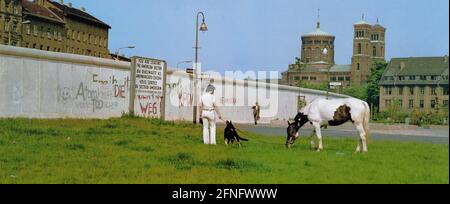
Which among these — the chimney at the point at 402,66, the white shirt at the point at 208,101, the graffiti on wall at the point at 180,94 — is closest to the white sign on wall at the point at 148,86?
the graffiti on wall at the point at 180,94

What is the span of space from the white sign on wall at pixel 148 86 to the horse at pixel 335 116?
14.9 m

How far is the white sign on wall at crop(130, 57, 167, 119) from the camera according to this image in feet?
112

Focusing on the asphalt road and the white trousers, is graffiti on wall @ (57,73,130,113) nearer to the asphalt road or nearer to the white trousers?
the asphalt road

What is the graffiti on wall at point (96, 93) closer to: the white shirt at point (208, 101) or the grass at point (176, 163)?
the grass at point (176, 163)

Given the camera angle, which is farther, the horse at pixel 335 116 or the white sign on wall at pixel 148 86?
the white sign on wall at pixel 148 86

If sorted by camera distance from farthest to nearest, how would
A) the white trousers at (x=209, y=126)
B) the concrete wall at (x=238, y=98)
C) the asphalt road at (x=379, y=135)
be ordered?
the concrete wall at (x=238, y=98), the asphalt road at (x=379, y=135), the white trousers at (x=209, y=126)

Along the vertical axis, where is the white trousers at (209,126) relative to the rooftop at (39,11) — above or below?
below

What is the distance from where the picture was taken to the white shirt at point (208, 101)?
19.5 meters

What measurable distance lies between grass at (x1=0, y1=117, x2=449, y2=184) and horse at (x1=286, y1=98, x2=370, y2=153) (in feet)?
2.59

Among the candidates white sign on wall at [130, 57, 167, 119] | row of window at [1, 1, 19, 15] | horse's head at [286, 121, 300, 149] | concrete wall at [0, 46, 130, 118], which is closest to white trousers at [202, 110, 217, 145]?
horse's head at [286, 121, 300, 149]
